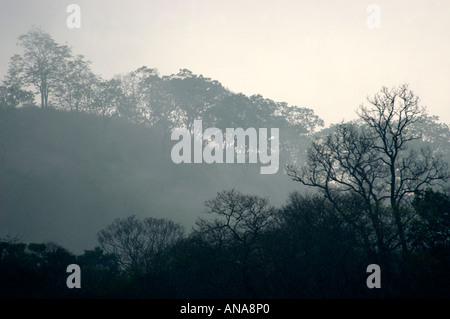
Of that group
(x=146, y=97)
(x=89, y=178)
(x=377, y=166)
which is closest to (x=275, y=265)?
(x=377, y=166)

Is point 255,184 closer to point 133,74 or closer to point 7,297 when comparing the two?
point 133,74

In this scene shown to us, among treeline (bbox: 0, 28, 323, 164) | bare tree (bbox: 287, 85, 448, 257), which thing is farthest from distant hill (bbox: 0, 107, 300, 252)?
bare tree (bbox: 287, 85, 448, 257)

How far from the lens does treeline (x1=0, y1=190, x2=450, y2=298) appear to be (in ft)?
61.9

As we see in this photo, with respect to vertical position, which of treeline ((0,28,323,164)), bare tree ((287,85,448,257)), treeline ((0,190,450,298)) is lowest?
treeline ((0,190,450,298))

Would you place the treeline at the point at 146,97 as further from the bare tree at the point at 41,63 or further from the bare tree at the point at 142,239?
the bare tree at the point at 142,239

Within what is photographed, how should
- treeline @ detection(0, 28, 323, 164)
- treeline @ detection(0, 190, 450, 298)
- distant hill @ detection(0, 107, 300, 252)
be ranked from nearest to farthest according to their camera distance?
treeline @ detection(0, 190, 450, 298) < distant hill @ detection(0, 107, 300, 252) < treeline @ detection(0, 28, 323, 164)

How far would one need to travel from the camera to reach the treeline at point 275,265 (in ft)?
61.9

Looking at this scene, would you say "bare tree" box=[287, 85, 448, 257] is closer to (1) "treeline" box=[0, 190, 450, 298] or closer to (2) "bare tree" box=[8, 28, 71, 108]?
(1) "treeline" box=[0, 190, 450, 298]

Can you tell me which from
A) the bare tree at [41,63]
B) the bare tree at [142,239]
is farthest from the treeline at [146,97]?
the bare tree at [142,239]

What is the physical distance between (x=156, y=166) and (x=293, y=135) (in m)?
26.8

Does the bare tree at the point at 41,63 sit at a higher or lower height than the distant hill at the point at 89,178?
higher
